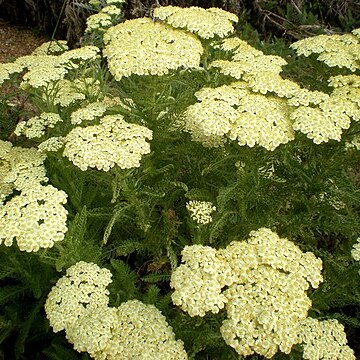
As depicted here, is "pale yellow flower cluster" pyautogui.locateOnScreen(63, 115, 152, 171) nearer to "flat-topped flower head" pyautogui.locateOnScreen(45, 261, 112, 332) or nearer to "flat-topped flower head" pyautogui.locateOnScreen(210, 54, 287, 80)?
"flat-topped flower head" pyautogui.locateOnScreen(45, 261, 112, 332)

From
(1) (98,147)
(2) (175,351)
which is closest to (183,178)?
(1) (98,147)

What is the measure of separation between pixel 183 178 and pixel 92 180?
0.67 meters

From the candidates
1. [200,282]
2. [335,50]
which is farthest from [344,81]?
[200,282]

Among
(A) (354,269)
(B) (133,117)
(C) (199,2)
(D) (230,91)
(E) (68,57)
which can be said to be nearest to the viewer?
(A) (354,269)

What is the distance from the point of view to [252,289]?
7.54 feet

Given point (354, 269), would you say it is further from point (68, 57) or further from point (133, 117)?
point (68, 57)

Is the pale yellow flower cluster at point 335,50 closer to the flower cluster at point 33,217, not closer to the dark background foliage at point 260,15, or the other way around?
the flower cluster at point 33,217

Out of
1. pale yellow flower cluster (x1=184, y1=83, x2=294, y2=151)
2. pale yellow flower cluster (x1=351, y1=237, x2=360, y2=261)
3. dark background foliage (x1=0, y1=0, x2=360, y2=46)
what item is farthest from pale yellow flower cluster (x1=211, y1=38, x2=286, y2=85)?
dark background foliage (x1=0, y1=0, x2=360, y2=46)

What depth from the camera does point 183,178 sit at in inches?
142

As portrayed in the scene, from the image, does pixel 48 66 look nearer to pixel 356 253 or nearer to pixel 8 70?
pixel 8 70

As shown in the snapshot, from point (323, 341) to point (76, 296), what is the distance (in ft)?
4.22

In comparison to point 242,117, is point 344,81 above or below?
above

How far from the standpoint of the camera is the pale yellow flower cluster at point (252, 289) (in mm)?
2174

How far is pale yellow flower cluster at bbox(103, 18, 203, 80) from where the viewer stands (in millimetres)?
2955
